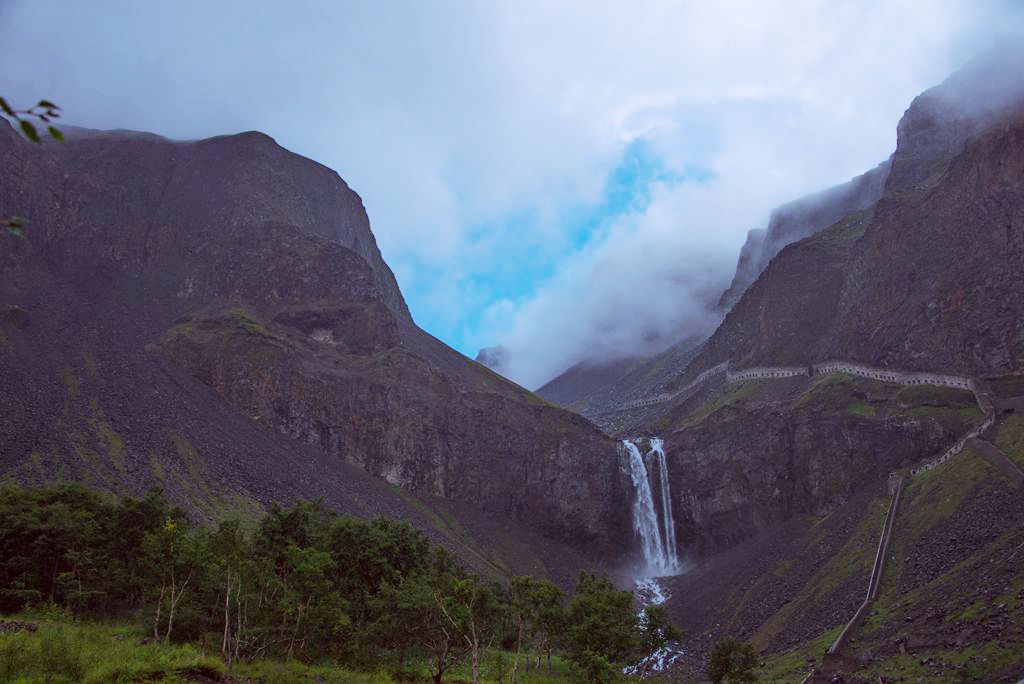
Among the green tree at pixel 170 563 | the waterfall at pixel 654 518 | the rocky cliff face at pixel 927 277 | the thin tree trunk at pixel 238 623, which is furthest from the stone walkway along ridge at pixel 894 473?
the green tree at pixel 170 563

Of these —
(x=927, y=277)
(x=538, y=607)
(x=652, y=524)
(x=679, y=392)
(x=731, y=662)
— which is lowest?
(x=731, y=662)

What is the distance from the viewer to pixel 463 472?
112438 millimetres

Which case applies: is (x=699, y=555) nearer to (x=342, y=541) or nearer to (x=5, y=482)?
(x=342, y=541)

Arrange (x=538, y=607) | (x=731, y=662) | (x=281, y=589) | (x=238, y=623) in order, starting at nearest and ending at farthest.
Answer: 1. (x=238, y=623)
2. (x=281, y=589)
3. (x=731, y=662)
4. (x=538, y=607)

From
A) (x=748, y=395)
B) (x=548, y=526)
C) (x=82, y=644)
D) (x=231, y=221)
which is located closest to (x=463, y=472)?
(x=548, y=526)

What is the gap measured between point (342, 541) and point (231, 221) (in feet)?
347

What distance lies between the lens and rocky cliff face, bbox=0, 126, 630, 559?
85375mm

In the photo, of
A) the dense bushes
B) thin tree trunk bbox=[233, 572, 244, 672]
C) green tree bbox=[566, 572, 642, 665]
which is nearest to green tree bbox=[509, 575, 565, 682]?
the dense bushes

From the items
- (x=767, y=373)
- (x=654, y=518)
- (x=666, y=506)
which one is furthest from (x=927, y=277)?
(x=654, y=518)

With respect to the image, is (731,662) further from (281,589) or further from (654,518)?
(654,518)

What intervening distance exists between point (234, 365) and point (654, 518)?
60673 mm

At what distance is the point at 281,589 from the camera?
1602 inches

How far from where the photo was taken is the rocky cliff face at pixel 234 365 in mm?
85375

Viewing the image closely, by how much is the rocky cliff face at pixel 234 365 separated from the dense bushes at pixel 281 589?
2903cm
